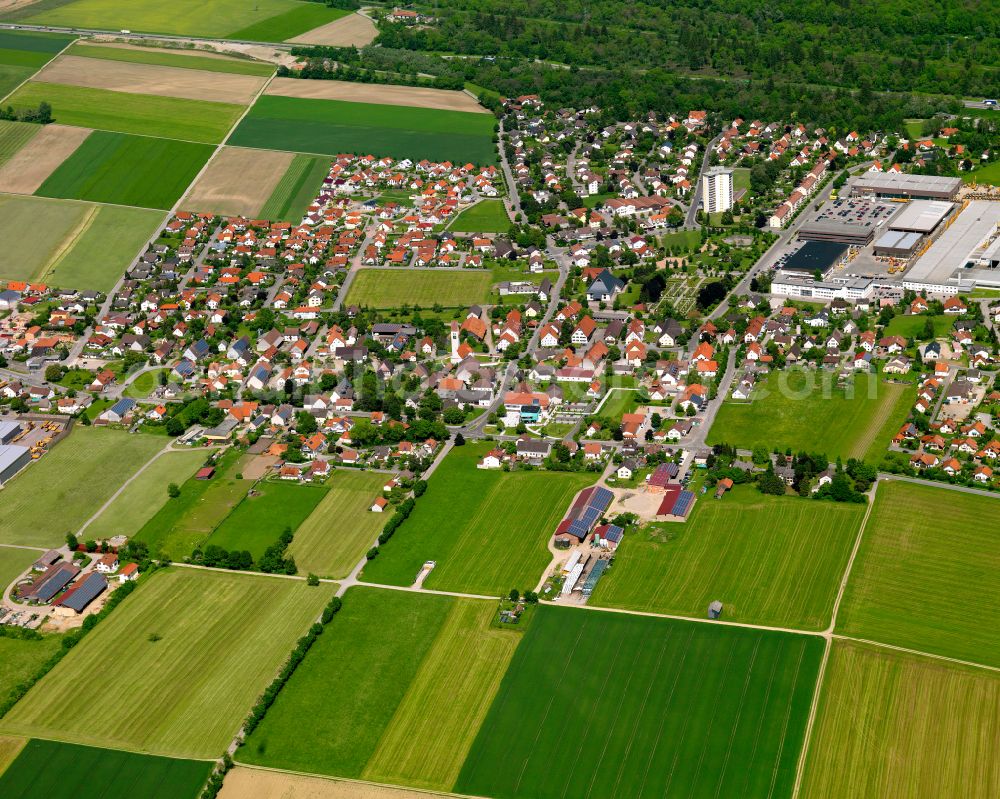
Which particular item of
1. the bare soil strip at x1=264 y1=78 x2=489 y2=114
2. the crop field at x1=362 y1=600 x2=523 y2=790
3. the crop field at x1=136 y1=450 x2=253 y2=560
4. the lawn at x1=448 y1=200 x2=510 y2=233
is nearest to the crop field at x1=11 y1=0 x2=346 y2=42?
the bare soil strip at x1=264 y1=78 x2=489 y2=114

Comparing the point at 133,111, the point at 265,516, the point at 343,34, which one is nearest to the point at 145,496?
the point at 265,516

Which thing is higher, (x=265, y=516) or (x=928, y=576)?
(x=928, y=576)

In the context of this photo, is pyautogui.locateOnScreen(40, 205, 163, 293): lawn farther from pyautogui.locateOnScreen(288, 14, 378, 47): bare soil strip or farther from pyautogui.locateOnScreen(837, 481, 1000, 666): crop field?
pyautogui.locateOnScreen(837, 481, 1000, 666): crop field

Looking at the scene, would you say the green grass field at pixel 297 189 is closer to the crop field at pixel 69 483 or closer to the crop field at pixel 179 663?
the crop field at pixel 69 483

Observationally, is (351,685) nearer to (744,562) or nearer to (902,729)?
(744,562)

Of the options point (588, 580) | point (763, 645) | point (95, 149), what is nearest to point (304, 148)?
point (95, 149)

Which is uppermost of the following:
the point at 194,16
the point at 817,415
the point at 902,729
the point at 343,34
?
the point at 902,729
